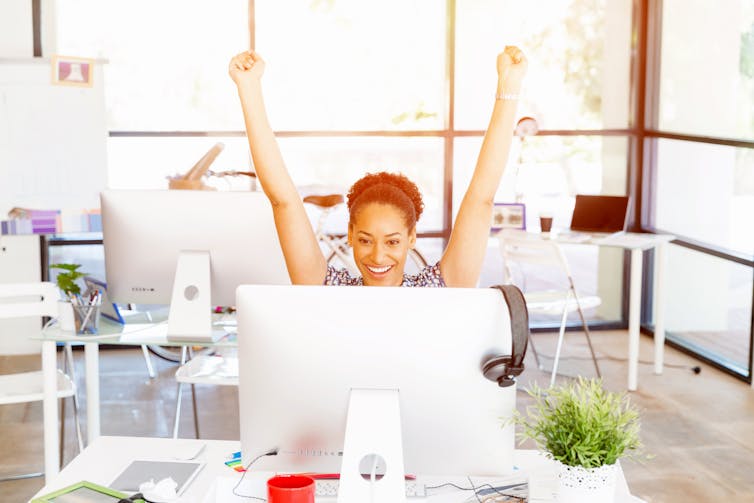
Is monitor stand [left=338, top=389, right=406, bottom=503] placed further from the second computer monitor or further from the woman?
the second computer monitor

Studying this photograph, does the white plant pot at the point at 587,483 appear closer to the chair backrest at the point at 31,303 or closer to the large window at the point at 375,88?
the chair backrest at the point at 31,303

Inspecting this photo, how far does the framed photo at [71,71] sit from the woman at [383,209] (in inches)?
133

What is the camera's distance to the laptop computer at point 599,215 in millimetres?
5660

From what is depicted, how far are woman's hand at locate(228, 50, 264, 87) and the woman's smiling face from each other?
1.34ft

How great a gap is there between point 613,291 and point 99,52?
3.45 metres

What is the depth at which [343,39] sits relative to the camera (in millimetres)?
6223

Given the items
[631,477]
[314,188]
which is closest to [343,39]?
[314,188]

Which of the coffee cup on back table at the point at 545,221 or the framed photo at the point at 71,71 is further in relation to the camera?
the framed photo at the point at 71,71

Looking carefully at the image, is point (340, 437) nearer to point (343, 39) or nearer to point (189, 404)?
point (189, 404)

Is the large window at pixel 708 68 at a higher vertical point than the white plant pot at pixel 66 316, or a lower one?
higher

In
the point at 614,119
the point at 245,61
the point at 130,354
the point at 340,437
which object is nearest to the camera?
the point at 340,437

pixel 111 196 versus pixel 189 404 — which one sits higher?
pixel 111 196

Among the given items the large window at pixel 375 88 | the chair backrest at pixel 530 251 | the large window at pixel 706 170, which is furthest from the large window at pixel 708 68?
the chair backrest at pixel 530 251

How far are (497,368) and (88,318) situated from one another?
2059 mm
